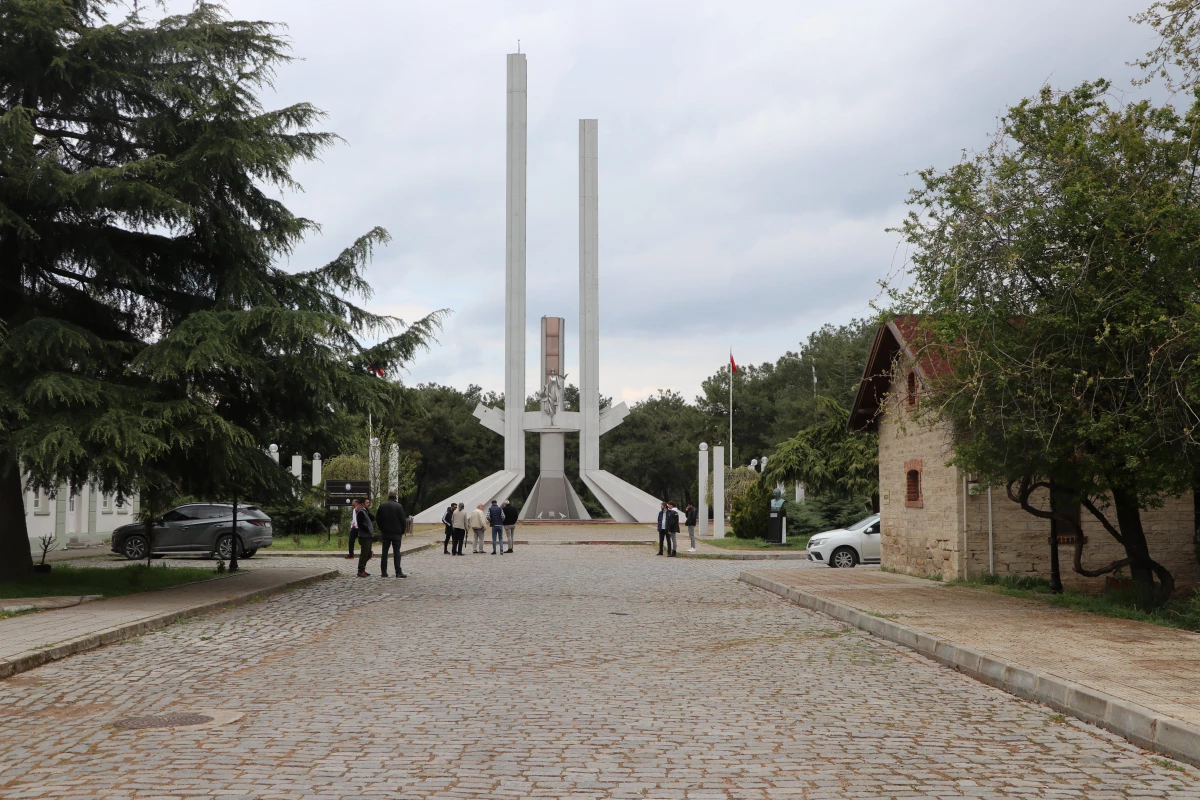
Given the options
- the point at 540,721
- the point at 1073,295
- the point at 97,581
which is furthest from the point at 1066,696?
the point at 97,581

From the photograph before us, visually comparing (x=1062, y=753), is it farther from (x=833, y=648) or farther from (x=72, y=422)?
(x=72, y=422)

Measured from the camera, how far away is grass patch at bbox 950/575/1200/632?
13.7 meters

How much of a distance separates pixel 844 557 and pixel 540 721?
21.8 meters

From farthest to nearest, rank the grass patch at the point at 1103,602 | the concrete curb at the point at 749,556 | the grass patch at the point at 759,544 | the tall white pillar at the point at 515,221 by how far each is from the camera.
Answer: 1. the tall white pillar at the point at 515,221
2. the grass patch at the point at 759,544
3. the concrete curb at the point at 749,556
4. the grass patch at the point at 1103,602

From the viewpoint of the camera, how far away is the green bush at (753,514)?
137 ft

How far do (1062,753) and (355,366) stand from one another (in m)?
14.9

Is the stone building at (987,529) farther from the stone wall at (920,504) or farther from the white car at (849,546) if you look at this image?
the white car at (849,546)

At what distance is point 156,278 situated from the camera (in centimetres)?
1933

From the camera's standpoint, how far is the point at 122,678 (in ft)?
32.1

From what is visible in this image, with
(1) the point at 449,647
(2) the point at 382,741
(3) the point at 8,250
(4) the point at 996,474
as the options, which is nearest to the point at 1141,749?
(2) the point at 382,741

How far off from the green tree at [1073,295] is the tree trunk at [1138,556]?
56 cm

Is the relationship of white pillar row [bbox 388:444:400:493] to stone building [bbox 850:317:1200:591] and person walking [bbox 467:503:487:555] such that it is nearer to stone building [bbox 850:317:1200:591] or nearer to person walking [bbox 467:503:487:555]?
person walking [bbox 467:503:487:555]

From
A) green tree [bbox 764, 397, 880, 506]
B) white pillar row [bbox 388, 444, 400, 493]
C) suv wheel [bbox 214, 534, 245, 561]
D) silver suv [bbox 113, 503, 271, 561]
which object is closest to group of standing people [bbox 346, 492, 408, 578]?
silver suv [bbox 113, 503, 271, 561]

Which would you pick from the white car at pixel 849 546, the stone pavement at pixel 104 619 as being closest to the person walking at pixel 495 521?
the white car at pixel 849 546
